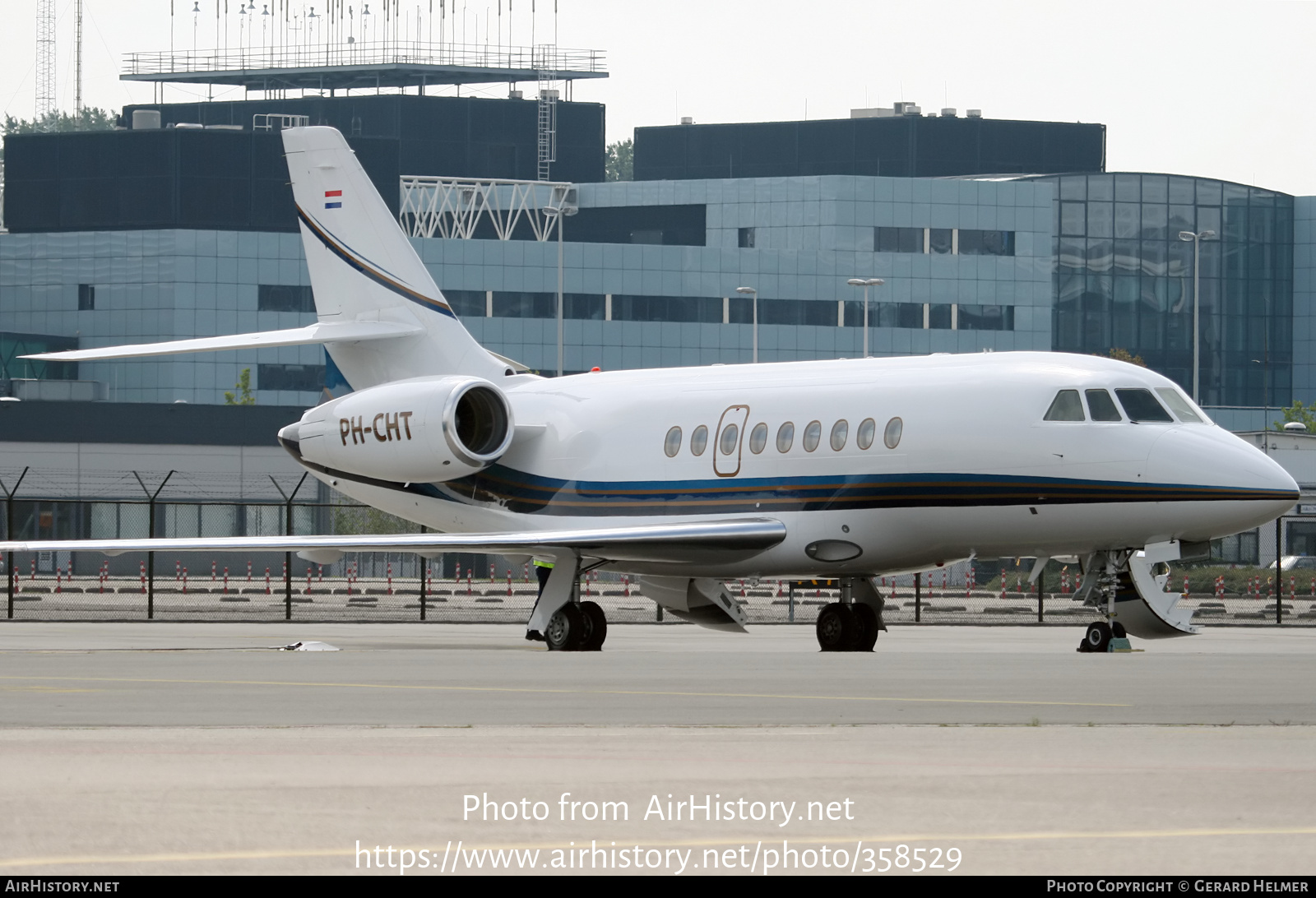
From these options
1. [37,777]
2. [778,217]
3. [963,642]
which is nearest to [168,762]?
[37,777]

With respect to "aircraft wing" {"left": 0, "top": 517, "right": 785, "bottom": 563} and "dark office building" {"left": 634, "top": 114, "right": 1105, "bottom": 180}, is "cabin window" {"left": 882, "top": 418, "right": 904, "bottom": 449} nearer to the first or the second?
"aircraft wing" {"left": 0, "top": 517, "right": 785, "bottom": 563}

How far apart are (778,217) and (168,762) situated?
366 ft

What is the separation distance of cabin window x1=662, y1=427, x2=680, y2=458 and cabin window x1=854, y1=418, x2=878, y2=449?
270 cm

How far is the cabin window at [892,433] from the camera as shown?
23.8m

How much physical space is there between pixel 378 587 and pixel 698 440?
38323mm

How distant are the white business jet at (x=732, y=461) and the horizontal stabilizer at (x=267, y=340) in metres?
0.06

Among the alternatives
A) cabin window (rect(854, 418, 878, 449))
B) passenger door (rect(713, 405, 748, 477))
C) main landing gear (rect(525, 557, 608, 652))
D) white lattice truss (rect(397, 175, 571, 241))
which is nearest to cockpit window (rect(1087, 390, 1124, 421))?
cabin window (rect(854, 418, 878, 449))

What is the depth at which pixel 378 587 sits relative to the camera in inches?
2473

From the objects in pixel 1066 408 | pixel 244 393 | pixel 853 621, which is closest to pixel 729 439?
pixel 853 621

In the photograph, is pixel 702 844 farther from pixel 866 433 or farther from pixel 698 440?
pixel 698 440

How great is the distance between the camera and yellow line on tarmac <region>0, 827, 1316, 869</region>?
713 cm

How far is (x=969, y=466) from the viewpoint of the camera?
2320 centimetres

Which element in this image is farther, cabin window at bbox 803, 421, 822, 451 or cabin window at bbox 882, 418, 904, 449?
cabin window at bbox 803, 421, 822, 451

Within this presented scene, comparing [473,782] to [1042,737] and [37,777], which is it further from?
[1042,737]
